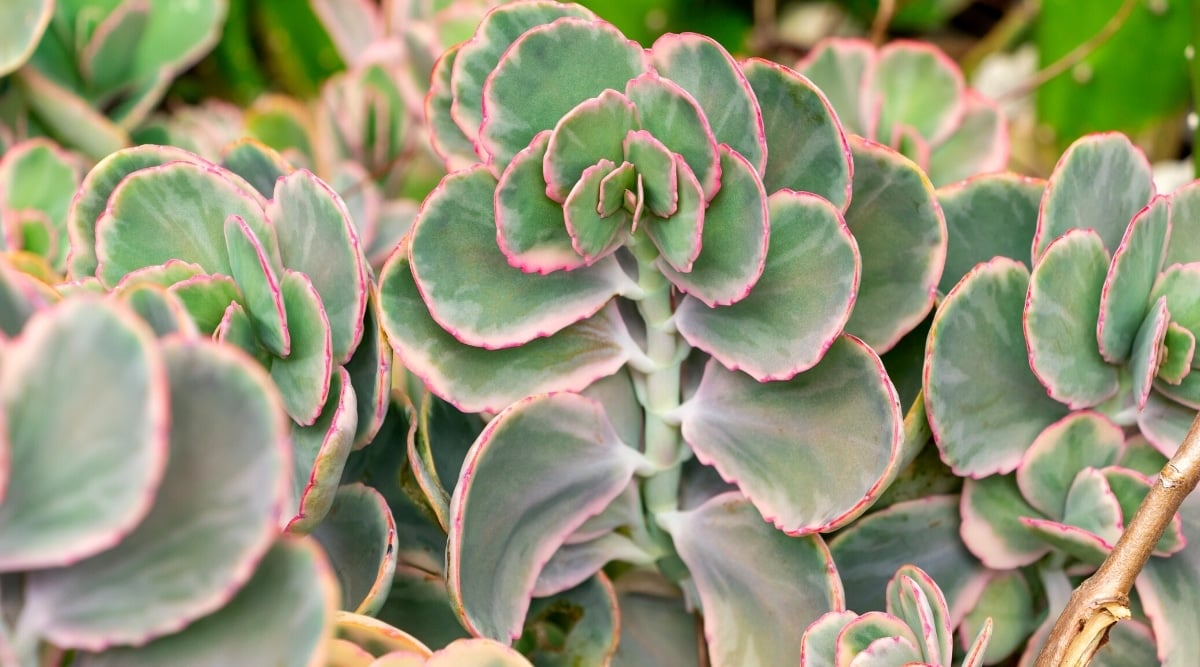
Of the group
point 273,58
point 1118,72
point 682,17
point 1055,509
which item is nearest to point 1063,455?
point 1055,509

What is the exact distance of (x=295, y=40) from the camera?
1.01m

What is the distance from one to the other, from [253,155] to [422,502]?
0.14 meters

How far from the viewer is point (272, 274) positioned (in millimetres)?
327

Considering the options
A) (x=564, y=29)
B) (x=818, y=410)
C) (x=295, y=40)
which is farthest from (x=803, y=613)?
(x=295, y=40)

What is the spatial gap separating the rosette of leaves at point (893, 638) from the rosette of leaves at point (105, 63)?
1.49ft

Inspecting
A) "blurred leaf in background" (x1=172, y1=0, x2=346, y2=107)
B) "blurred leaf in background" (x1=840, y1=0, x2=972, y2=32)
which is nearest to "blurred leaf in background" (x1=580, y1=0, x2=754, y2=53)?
"blurred leaf in background" (x1=840, y1=0, x2=972, y2=32)

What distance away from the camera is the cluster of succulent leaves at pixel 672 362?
0.33m

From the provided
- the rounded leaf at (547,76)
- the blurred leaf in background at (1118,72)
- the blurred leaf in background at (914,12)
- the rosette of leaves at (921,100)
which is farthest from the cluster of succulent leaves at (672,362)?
the blurred leaf in background at (914,12)

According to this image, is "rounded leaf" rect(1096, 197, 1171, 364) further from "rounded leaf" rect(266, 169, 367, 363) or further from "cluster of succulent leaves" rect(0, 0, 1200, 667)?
"rounded leaf" rect(266, 169, 367, 363)

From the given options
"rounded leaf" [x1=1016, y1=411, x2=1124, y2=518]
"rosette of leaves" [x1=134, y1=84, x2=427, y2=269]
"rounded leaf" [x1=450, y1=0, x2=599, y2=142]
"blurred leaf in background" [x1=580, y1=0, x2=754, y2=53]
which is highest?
"rounded leaf" [x1=450, y1=0, x2=599, y2=142]

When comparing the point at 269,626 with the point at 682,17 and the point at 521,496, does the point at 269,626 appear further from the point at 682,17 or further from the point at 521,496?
the point at 682,17

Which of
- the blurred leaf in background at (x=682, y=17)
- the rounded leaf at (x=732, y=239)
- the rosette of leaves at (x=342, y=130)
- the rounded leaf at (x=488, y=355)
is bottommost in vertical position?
the blurred leaf in background at (x=682, y=17)

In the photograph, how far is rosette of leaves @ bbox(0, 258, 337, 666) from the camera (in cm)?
23

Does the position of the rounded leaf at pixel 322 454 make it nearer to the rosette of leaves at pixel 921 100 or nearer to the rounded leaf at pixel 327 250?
the rounded leaf at pixel 327 250
